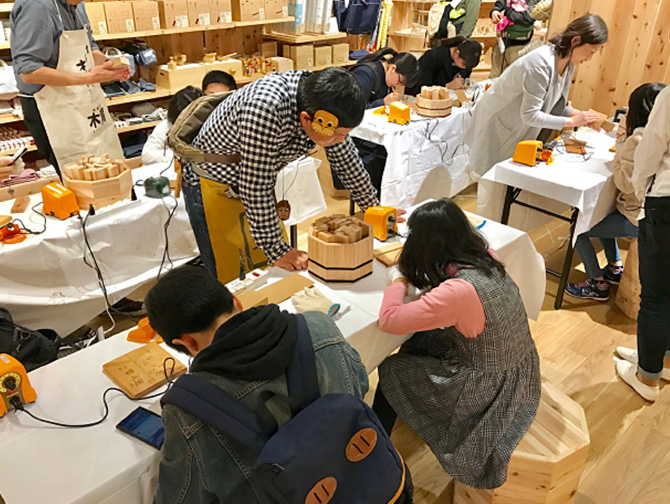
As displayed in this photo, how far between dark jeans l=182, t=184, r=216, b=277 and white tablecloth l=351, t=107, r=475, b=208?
1.59 meters

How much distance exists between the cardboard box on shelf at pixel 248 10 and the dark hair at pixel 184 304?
158 inches

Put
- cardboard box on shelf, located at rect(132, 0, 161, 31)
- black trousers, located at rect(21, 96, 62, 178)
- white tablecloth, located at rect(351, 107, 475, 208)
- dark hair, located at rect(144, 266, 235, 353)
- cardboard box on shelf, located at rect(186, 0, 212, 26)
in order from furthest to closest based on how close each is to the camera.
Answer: cardboard box on shelf, located at rect(186, 0, 212, 26) → cardboard box on shelf, located at rect(132, 0, 161, 31) → white tablecloth, located at rect(351, 107, 475, 208) → black trousers, located at rect(21, 96, 62, 178) → dark hair, located at rect(144, 266, 235, 353)

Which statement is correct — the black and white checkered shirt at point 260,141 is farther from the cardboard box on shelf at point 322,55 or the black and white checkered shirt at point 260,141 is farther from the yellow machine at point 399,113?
the cardboard box on shelf at point 322,55

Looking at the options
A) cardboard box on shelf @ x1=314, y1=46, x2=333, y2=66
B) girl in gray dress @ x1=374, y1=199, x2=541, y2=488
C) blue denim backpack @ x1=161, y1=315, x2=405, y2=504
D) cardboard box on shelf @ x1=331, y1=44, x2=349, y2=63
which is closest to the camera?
blue denim backpack @ x1=161, y1=315, x2=405, y2=504

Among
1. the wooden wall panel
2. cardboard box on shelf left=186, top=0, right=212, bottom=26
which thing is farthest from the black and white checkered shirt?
the wooden wall panel

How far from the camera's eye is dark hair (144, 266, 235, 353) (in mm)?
1081

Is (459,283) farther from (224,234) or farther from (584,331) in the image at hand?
(584,331)

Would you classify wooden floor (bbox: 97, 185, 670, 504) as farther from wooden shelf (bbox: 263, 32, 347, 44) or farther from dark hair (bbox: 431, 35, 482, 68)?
wooden shelf (bbox: 263, 32, 347, 44)

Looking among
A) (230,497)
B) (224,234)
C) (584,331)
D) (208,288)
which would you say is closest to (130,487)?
(230,497)

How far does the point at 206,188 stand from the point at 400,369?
98cm

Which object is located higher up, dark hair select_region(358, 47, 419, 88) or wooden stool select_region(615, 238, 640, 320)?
dark hair select_region(358, 47, 419, 88)

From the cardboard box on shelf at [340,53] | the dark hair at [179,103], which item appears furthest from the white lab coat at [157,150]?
the cardboard box on shelf at [340,53]

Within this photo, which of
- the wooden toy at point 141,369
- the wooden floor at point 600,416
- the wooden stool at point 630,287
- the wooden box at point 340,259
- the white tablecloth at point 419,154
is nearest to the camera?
the wooden toy at point 141,369

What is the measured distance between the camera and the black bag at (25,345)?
1840mm
